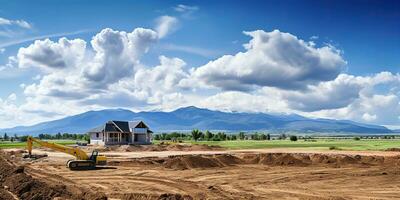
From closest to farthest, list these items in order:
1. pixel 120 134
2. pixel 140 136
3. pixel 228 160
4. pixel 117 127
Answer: pixel 228 160, pixel 117 127, pixel 120 134, pixel 140 136

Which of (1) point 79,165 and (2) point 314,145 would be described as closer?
(1) point 79,165

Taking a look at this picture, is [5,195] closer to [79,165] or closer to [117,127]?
[79,165]

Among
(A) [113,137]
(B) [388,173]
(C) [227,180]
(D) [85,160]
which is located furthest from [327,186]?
(A) [113,137]

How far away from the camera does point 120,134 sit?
293 ft

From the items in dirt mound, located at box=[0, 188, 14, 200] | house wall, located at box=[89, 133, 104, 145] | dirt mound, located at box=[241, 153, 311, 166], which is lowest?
dirt mound, located at box=[0, 188, 14, 200]

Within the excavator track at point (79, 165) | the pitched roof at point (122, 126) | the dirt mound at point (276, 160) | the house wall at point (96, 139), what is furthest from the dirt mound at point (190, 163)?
the house wall at point (96, 139)

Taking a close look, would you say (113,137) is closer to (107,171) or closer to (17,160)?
(17,160)

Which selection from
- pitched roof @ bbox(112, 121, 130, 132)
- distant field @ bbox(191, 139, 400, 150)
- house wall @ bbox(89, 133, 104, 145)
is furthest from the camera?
pitched roof @ bbox(112, 121, 130, 132)

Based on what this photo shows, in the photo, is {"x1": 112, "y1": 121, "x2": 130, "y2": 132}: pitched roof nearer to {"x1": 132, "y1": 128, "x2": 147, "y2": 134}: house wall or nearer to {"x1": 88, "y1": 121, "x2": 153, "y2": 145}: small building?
{"x1": 88, "y1": 121, "x2": 153, "y2": 145}: small building

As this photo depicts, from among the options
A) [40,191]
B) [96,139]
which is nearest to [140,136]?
[96,139]

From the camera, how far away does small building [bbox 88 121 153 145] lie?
3457 inches

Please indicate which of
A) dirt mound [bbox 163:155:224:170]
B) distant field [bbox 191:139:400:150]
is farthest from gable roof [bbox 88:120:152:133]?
dirt mound [bbox 163:155:224:170]

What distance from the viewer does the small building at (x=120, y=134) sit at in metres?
87.8

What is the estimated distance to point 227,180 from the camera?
32.3 metres
